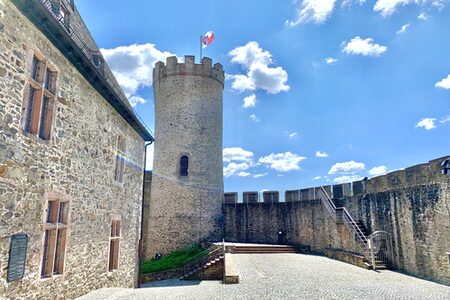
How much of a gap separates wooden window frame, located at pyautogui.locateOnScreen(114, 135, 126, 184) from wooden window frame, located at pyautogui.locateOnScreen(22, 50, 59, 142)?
404 centimetres

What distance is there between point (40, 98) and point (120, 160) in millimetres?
4992

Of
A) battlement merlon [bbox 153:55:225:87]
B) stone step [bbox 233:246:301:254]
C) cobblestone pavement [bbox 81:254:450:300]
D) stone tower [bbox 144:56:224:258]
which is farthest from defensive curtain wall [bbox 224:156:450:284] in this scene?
battlement merlon [bbox 153:55:225:87]

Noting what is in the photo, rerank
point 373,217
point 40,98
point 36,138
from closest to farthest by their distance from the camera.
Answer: point 36,138
point 40,98
point 373,217

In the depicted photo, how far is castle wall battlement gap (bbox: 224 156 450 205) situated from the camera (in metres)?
10.9

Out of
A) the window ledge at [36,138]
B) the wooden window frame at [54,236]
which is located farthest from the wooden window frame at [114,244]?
the window ledge at [36,138]

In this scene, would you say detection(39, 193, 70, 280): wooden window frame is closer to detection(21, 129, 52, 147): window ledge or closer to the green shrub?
detection(21, 129, 52, 147): window ledge

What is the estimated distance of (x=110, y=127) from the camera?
1009 cm

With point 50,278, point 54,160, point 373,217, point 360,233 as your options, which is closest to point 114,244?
point 50,278

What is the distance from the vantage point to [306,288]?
29.8ft

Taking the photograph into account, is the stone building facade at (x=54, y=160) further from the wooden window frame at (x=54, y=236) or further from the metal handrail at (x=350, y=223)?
the metal handrail at (x=350, y=223)

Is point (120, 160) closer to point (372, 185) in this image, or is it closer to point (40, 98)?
point (40, 98)

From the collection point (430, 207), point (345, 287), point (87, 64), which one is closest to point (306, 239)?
point (430, 207)

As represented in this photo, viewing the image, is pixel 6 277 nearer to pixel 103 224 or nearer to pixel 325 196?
pixel 103 224

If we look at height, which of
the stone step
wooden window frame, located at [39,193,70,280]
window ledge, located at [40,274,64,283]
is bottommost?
the stone step
